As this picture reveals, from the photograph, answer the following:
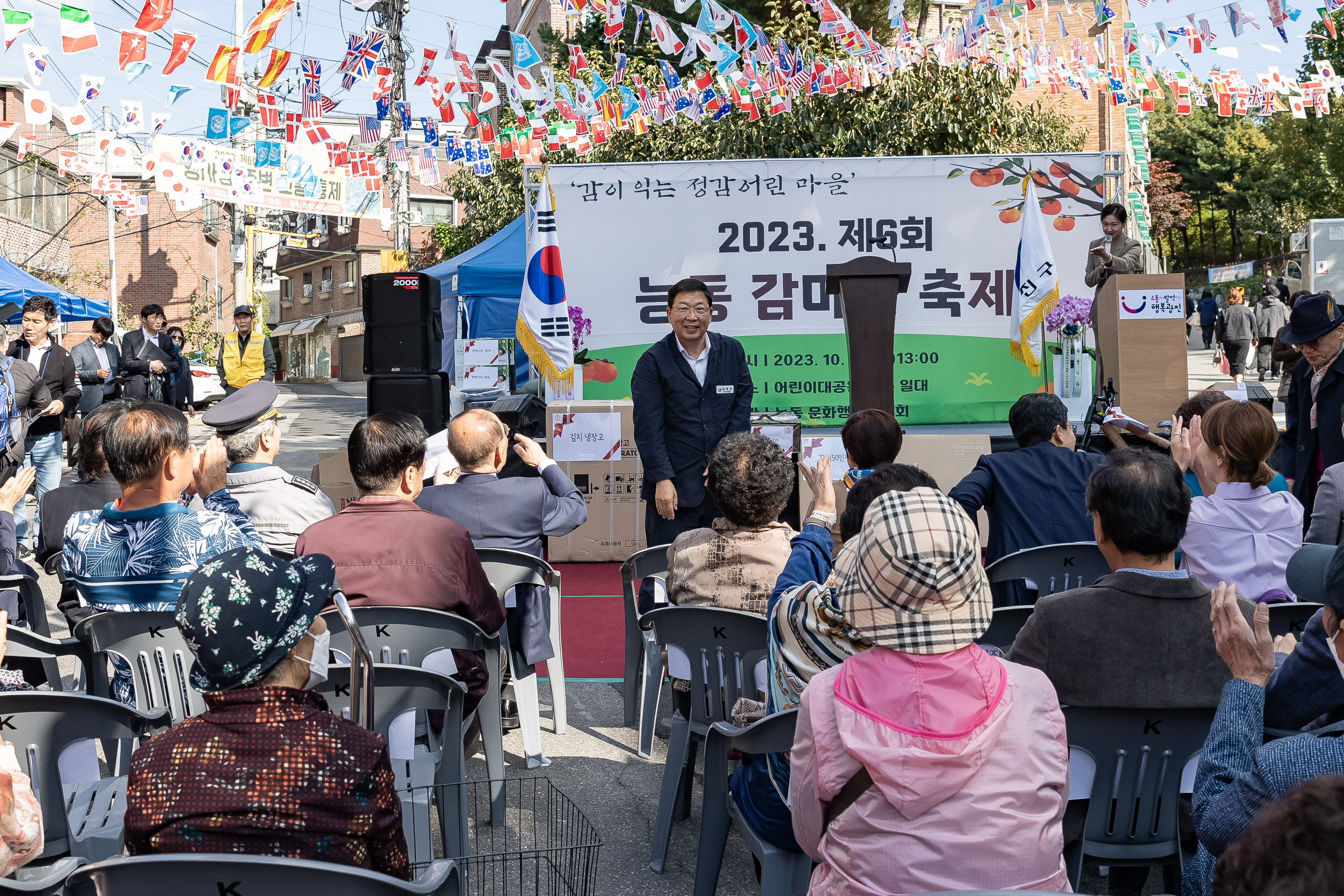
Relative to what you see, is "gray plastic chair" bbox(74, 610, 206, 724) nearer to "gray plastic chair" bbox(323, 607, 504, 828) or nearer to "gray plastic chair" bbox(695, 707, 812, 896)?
"gray plastic chair" bbox(323, 607, 504, 828)

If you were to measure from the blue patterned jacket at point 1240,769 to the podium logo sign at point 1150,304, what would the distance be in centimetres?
565

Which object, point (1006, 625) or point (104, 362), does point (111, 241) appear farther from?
point (1006, 625)

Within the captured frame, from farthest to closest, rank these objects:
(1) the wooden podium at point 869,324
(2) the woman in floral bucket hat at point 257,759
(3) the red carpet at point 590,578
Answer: (1) the wooden podium at point 869,324 < (3) the red carpet at point 590,578 < (2) the woman in floral bucket hat at point 257,759

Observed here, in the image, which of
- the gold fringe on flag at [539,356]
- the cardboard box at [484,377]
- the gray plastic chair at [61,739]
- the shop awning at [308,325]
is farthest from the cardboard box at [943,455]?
the shop awning at [308,325]

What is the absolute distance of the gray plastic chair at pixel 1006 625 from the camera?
288 cm

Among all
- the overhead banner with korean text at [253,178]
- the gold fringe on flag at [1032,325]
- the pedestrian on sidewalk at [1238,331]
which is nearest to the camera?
the gold fringe on flag at [1032,325]

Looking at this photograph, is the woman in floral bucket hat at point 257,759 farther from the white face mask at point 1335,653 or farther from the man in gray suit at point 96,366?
the man in gray suit at point 96,366

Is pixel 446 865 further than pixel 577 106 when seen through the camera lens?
No

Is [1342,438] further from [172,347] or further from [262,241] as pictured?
[262,241]

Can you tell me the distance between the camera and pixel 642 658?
4066 millimetres

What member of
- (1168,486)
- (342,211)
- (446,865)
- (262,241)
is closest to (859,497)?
(1168,486)

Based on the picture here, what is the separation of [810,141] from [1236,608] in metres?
12.4

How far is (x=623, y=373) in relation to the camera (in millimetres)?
8953

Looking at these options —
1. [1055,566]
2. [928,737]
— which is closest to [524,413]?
[1055,566]
